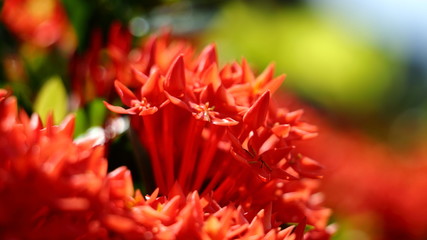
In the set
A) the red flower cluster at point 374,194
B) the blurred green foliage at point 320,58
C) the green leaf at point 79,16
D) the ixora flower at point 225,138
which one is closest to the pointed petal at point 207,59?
the ixora flower at point 225,138

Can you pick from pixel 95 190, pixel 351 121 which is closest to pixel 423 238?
pixel 95 190

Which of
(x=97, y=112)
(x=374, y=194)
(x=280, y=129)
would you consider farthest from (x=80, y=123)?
(x=374, y=194)

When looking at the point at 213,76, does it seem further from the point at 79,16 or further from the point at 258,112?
the point at 79,16

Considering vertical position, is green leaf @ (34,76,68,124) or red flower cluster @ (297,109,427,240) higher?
green leaf @ (34,76,68,124)

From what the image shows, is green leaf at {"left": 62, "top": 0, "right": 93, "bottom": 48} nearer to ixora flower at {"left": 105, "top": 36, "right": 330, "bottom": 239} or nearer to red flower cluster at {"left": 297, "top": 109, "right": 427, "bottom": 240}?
ixora flower at {"left": 105, "top": 36, "right": 330, "bottom": 239}

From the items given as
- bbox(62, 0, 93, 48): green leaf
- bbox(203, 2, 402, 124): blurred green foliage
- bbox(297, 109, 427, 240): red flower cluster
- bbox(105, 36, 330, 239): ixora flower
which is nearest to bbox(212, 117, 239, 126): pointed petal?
bbox(105, 36, 330, 239): ixora flower

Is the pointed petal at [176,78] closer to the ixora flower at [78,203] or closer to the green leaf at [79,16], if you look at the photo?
the ixora flower at [78,203]

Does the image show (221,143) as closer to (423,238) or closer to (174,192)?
(174,192)
